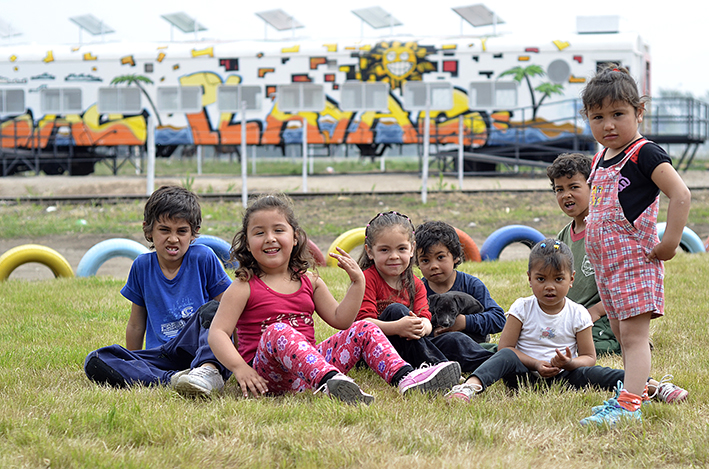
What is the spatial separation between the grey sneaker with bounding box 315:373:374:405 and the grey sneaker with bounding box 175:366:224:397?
1.95 feet

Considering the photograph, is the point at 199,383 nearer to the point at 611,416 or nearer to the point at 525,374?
the point at 525,374

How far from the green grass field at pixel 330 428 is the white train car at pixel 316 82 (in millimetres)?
15651

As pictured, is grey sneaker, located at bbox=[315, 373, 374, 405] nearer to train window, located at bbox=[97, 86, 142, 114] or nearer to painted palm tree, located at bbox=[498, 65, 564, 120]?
painted palm tree, located at bbox=[498, 65, 564, 120]

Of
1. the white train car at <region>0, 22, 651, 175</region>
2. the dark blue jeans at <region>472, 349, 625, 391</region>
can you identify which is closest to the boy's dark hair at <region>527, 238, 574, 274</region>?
the dark blue jeans at <region>472, 349, 625, 391</region>

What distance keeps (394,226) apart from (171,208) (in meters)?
1.14

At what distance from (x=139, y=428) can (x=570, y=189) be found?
8.76 ft

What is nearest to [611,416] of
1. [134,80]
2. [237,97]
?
[237,97]

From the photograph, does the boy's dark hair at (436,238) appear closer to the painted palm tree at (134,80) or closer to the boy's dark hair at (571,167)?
the boy's dark hair at (571,167)

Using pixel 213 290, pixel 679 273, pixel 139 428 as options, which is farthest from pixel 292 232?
pixel 679 273

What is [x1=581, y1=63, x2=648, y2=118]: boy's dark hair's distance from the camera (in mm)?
2914

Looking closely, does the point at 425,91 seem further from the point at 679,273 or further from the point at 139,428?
the point at 139,428

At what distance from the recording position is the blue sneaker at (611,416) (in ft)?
9.02

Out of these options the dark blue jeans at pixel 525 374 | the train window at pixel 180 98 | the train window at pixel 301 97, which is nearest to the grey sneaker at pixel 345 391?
the dark blue jeans at pixel 525 374

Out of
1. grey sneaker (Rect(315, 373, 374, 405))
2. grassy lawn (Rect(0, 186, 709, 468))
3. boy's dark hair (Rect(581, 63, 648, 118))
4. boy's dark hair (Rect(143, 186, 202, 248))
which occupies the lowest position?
grassy lawn (Rect(0, 186, 709, 468))
